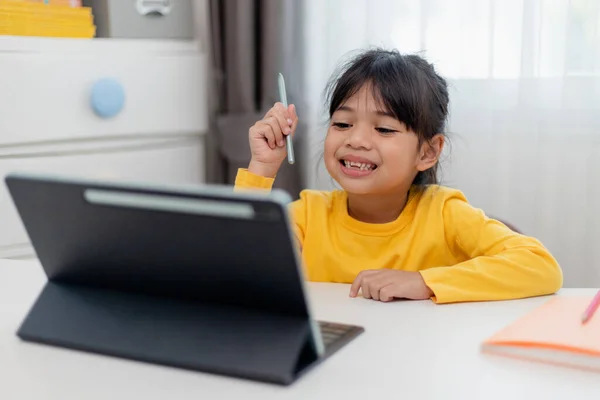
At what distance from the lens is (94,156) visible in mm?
2125

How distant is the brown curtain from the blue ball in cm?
43

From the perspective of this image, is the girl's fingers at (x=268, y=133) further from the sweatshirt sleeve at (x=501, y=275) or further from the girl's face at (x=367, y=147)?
the sweatshirt sleeve at (x=501, y=275)

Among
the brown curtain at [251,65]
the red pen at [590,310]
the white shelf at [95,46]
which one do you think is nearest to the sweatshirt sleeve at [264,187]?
the red pen at [590,310]

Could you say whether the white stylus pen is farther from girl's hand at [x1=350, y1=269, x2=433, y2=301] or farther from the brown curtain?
the brown curtain

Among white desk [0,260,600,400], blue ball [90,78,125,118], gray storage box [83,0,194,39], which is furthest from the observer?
gray storage box [83,0,194,39]

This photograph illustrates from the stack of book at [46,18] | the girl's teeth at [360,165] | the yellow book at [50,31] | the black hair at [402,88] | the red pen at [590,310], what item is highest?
the stack of book at [46,18]

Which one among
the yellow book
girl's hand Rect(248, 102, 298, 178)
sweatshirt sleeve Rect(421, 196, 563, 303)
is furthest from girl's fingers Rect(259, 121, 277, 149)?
the yellow book

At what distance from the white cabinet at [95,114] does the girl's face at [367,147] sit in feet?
2.38

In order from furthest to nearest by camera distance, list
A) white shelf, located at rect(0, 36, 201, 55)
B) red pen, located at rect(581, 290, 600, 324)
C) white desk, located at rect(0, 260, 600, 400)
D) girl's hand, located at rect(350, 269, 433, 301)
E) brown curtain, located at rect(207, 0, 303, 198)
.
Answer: brown curtain, located at rect(207, 0, 303, 198)
white shelf, located at rect(0, 36, 201, 55)
girl's hand, located at rect(350, 269, 433, 301)
red pen, located at rect(581, 290, 600, 324)
white desk, located at rect(0, 260, 600, 400)

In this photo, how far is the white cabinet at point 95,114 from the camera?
77.0 inches

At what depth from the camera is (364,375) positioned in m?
0.71

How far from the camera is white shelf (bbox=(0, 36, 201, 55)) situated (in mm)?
1939

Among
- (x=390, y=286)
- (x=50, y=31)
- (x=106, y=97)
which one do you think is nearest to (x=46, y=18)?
(x=50, y=31)

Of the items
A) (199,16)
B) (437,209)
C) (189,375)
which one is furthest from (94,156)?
(189,375)
